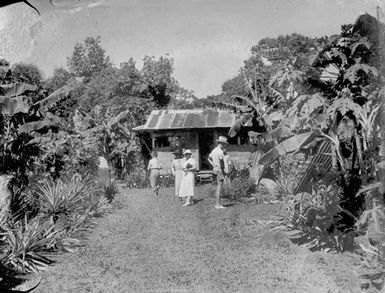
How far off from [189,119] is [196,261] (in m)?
14.0

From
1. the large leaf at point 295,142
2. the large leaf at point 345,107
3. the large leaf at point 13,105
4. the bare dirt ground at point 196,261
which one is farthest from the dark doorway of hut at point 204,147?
the large leaf at point 345,107

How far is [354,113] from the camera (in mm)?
6297

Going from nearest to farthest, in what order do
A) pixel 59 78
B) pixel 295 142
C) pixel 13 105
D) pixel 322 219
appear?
pixel 295 142 < pixel 322 219 < pixel 13 105 < pixel 59 78

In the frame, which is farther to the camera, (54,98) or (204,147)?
(204,147)

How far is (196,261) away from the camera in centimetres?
712

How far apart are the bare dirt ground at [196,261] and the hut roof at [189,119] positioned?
9.27 m

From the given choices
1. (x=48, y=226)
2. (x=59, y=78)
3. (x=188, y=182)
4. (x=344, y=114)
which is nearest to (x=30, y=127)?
(x=48, y=226)

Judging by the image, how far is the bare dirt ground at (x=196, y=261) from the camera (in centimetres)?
598

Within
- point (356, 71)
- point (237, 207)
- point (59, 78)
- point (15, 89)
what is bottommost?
point (237, 207)

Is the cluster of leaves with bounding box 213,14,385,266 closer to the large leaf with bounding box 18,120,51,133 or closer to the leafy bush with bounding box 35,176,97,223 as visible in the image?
the leafy bush with bounding box 35,176,97,223

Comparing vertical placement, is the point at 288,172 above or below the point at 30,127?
below

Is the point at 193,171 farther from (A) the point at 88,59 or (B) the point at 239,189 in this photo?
(A) the point at 88,59

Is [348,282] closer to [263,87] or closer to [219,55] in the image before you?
[219,55]

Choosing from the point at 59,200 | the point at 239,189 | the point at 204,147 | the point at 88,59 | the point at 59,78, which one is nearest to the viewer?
the point at 59,200
